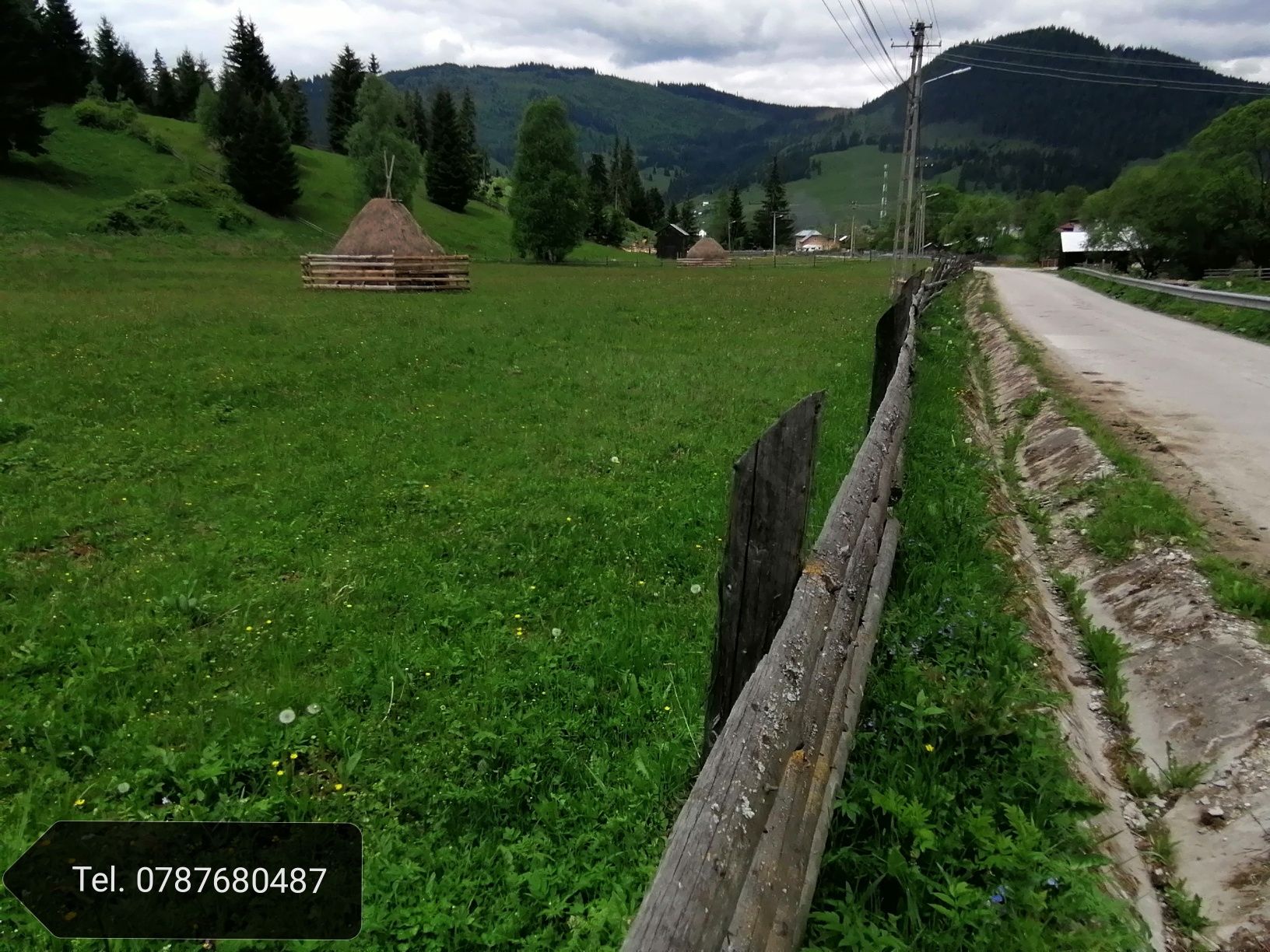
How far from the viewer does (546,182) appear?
203 feet

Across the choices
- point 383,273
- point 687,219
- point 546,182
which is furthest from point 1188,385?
point 687,219

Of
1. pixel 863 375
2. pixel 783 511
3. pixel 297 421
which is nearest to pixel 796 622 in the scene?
pixel 783 511

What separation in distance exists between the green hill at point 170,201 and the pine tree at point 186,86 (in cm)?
1237

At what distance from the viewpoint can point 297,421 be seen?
30.4 ft

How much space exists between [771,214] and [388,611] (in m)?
134

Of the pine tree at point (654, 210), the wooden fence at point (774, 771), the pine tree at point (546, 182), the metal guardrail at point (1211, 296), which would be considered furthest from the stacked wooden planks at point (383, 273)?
the pine tree at point (654, 210)

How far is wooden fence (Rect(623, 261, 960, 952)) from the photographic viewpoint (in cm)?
181

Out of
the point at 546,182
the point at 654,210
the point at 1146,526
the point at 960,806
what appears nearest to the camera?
the point at 960,806

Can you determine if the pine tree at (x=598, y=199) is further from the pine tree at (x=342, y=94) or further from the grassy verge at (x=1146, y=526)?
the grassy verge at (x=1146, y=526)

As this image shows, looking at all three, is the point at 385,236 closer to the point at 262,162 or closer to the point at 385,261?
the point at 385,261

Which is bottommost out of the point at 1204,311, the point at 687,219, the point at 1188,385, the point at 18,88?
the point at 1188,385

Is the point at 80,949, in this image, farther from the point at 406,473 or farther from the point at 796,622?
the point at 406,473

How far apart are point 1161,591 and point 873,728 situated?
9.20ft

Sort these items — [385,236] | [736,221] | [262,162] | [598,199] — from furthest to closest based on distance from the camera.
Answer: [736,221]
[598,199]
[262,162]
[385,236]
